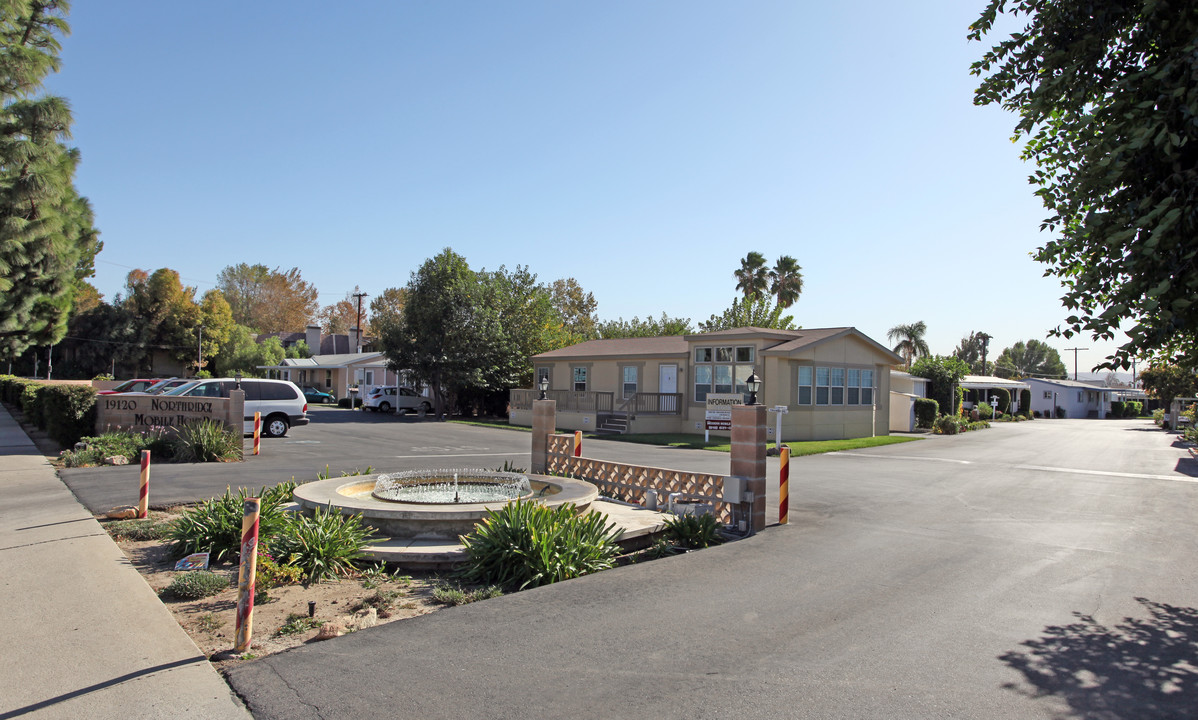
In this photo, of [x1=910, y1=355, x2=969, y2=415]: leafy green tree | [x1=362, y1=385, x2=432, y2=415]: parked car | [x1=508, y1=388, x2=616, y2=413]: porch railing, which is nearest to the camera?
[x1=508, y1=388, x2=616, y2=413]: porch railing

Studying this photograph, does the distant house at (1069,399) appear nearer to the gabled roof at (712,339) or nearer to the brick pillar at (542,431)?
the gabled roof at (712,339)

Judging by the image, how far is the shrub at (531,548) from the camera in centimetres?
711

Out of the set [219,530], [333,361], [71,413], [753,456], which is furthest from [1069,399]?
[219,530]

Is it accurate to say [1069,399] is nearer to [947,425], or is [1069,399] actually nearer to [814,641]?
[947,425]

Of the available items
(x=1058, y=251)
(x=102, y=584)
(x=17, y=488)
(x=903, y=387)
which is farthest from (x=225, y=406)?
(x=903, y=387)

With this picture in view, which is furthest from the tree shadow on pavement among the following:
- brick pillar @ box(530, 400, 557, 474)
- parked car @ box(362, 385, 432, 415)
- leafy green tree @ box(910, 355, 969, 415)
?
parked car @ box(362, 385, 432, 415)

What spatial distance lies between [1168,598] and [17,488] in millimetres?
16012

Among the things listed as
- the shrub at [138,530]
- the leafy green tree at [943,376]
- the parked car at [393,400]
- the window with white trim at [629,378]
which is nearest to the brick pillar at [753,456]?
the shrub at [138,530]

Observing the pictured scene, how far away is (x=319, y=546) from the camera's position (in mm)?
7270

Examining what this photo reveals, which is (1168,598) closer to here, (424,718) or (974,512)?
(974,512)

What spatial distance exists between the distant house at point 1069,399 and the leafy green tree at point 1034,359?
3771cm

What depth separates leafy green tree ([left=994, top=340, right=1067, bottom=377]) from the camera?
10651 centimetres

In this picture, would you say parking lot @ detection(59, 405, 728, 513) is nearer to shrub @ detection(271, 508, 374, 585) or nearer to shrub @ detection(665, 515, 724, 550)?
shrub @ detection(271, 508, 374, 585)

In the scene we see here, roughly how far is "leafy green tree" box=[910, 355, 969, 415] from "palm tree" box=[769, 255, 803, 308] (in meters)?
17.0
